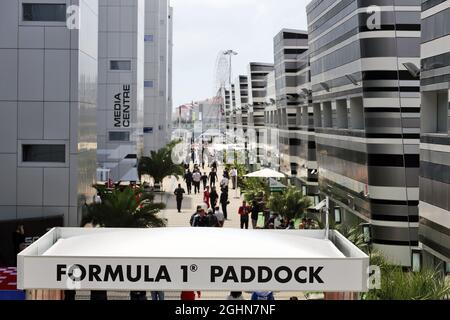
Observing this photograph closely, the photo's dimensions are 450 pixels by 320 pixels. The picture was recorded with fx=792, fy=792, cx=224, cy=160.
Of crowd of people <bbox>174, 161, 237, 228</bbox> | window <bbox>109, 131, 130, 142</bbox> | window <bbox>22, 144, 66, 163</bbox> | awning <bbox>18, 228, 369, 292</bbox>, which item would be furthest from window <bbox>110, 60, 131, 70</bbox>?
awning <bbox>18, 228, 369, 292</bbox>

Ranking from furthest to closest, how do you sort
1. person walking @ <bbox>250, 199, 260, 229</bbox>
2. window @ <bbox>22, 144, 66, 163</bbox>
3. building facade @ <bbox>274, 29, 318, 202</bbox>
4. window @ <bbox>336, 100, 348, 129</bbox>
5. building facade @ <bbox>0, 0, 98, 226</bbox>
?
building facade @ <bbox>274, 29, 318, 202</bbox>
person walking @ <bbox>250, 199, 260, 229</bbox>
window @ <bbox>336, 100, 348, 129</bbox>
window @ <bbox>22, 144, 66, 163</bbox>
building facade @ <bbox>0, 0, 98, 226</bbox>

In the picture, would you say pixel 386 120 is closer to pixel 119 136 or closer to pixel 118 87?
pixel 119 136

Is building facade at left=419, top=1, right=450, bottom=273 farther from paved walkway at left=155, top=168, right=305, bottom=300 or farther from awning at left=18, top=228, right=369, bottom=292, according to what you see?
awning at left=18, top=228, right=369, bottom=292

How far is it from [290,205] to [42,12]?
10.2 m

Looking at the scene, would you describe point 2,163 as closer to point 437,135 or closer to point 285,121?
point 437,135

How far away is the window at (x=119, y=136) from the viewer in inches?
1876

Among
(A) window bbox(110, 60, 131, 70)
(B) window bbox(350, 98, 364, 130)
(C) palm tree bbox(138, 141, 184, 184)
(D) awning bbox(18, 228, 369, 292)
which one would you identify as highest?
(A) window bbox(110, 60, 131, 70)

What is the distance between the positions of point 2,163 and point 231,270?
15.3 m

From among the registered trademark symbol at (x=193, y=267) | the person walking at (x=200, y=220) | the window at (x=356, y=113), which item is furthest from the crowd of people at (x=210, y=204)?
the registered trademark symbol at (x=193, y=267)

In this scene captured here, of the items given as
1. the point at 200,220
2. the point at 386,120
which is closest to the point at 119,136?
the point at 200,220

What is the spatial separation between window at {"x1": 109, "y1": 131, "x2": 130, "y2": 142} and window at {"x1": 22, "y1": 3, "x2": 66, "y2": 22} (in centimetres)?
2452

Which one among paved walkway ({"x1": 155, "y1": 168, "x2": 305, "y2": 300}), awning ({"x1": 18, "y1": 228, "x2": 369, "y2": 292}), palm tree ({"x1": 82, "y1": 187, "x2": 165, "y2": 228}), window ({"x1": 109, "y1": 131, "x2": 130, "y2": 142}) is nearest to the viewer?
awning ({"x1": 18, "y1": 228, "x2": 369, "y2": 292})

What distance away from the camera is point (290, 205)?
2683 centimetres

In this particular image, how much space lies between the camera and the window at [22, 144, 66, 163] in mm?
23297
